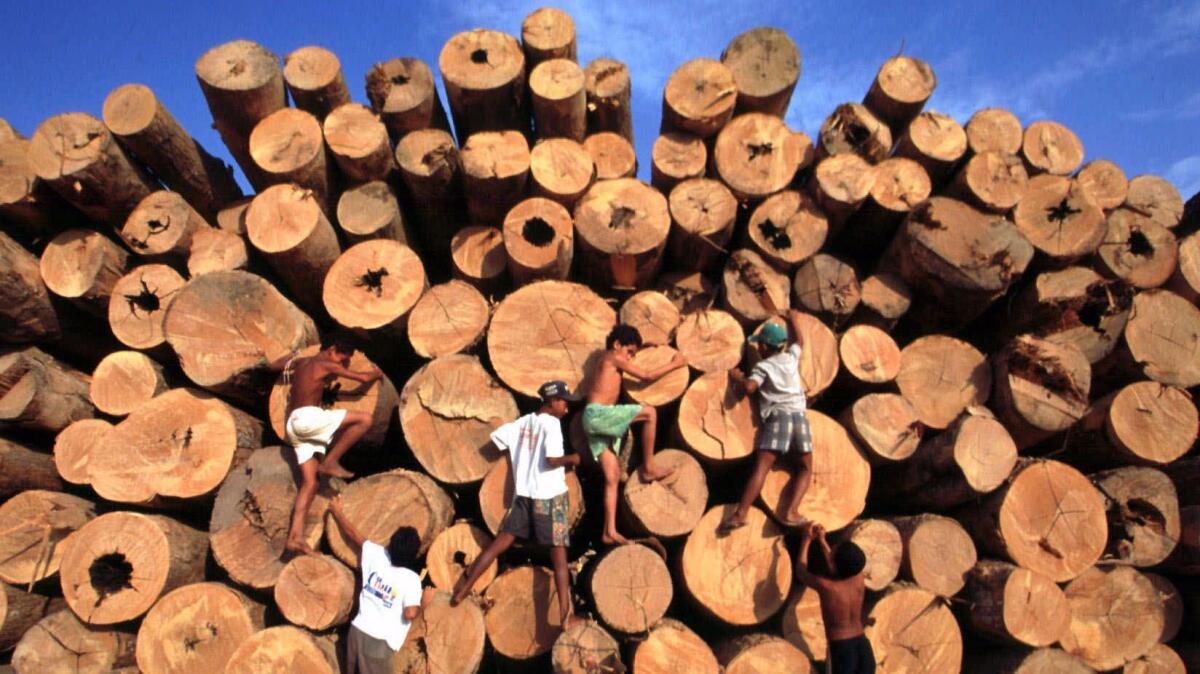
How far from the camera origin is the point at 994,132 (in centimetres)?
623

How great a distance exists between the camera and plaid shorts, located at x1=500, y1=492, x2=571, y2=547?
4410 mm

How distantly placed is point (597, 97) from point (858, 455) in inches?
150

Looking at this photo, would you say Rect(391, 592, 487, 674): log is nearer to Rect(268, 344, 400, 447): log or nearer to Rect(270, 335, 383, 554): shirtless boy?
Rect(270, 335, 383, 554): shirtless boy

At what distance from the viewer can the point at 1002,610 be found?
4.41m

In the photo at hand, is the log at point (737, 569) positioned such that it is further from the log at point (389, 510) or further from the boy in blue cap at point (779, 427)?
the log at point (389, 510)

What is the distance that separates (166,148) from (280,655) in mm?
4349

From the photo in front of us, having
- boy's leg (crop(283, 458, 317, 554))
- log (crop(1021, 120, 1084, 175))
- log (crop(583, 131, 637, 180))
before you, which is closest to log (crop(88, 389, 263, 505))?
boy's leg (crop(283, 458, 317, 554))

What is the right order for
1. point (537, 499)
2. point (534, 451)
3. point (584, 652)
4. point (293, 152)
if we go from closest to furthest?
point (584, 652), point (537, 499), point (534, 451), point (293, 152)

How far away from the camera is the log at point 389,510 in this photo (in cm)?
454

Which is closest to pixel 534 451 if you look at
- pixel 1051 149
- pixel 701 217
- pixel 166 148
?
pixel 701 217

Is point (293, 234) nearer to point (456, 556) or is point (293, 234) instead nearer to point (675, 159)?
point (456, 556)

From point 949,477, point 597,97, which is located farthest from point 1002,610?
point 597,97

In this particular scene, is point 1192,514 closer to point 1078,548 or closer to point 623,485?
point 1078,548

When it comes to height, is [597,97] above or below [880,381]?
above
